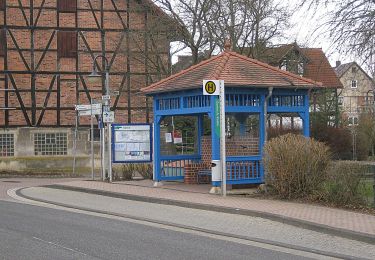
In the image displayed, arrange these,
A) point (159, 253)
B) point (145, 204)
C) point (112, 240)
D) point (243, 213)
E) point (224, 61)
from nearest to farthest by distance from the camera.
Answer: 1. point (159, 253)
2. point (112, 240)
3. point (243, 213)
4. point (145, 204)
5. point (224, 61)

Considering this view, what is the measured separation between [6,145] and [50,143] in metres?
2.58

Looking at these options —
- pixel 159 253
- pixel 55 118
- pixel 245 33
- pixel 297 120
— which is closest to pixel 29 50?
pixel 55 118

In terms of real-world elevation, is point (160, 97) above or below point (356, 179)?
above

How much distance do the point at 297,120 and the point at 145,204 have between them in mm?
27420

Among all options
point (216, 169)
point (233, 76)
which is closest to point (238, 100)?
point (233, 76)

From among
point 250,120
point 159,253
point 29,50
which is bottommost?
point 159,253

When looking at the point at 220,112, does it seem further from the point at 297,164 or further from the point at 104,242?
the point at 104,242

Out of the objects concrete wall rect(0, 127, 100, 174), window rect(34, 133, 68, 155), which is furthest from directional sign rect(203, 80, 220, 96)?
window rect(34, 133, 68, 155)

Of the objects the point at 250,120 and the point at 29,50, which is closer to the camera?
the point at 250,120

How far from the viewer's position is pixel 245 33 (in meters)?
31.7

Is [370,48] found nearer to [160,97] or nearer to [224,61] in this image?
[224,61]

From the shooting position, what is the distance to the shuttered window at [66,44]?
36500mm

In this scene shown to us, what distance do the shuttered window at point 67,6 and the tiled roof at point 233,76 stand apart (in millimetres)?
19337

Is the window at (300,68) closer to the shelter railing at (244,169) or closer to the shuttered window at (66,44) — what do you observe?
the shuttered window at (66,44)
